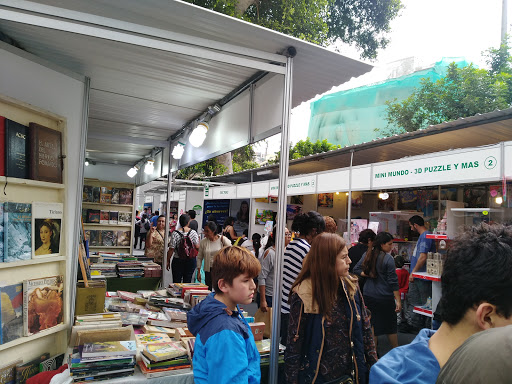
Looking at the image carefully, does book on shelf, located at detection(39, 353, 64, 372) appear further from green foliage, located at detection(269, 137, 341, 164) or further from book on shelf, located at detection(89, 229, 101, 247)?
green foliage, located at detection(269, 137, 341, 164)

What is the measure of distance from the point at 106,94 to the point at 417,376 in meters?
4.11

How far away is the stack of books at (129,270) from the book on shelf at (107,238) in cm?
262

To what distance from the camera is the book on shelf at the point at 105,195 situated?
8.30 meters

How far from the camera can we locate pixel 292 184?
8641mm

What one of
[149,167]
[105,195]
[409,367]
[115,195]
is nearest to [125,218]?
[115,195]

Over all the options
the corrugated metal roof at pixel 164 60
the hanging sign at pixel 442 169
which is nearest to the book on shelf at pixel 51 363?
the corrugated metal roof at pixel 164 60

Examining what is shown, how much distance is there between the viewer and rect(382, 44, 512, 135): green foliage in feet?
46.5

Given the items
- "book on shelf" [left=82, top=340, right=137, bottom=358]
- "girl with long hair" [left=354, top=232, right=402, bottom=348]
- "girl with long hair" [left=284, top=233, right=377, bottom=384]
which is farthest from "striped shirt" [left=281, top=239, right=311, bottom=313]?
"girl with long hair" [left=354, top=232, right=402, bottom=348]

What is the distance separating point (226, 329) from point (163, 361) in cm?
106

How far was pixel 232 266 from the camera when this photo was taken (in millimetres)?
1910

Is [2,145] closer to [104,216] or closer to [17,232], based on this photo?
[17,232]

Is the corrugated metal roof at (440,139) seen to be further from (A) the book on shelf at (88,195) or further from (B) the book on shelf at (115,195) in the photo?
(A) the book on shelf at (88,195)

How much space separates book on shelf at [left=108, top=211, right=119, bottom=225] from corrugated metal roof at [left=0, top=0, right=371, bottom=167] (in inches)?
161

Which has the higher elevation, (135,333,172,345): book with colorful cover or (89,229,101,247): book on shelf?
(89,229,101,247): book on shelf
